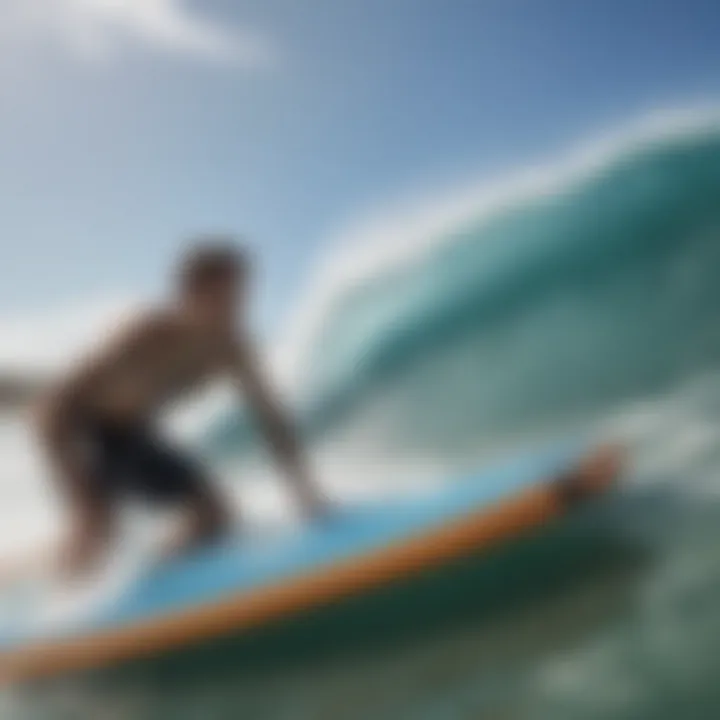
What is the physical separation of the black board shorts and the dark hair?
12.3 inches

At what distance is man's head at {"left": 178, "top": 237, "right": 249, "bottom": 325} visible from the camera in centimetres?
171

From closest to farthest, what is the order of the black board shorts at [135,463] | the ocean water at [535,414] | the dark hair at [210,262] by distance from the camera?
the ocean water at [535,414]
the dark hair at [210,262]
the black board shorts at [135,463]

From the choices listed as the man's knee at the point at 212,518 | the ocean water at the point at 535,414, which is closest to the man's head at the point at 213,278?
the ocean water at the point at 535,414

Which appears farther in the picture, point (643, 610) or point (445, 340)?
point (445, 340)

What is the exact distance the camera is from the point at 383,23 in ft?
6.00

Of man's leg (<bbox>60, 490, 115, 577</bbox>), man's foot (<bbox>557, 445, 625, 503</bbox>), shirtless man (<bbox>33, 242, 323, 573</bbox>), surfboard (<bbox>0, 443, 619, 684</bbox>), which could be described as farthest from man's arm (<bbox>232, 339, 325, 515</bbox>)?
man's foot (<bbox>557, 445, 625, 503</bbox>)

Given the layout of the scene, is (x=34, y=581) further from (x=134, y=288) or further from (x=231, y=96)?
(x=231, y=96)

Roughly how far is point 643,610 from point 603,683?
13 cm

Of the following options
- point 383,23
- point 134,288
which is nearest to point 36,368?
point 134,288

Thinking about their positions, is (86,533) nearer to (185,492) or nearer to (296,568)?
(185,492)

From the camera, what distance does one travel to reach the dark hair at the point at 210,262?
1.71m

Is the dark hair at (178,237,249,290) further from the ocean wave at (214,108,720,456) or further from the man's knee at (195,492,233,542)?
the man's knee at (195,492,233,542)

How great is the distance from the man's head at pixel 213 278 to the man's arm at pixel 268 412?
8 centimetres

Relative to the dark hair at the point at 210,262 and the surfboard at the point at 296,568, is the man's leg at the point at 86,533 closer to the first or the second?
the surfboard at the point at 296,568
